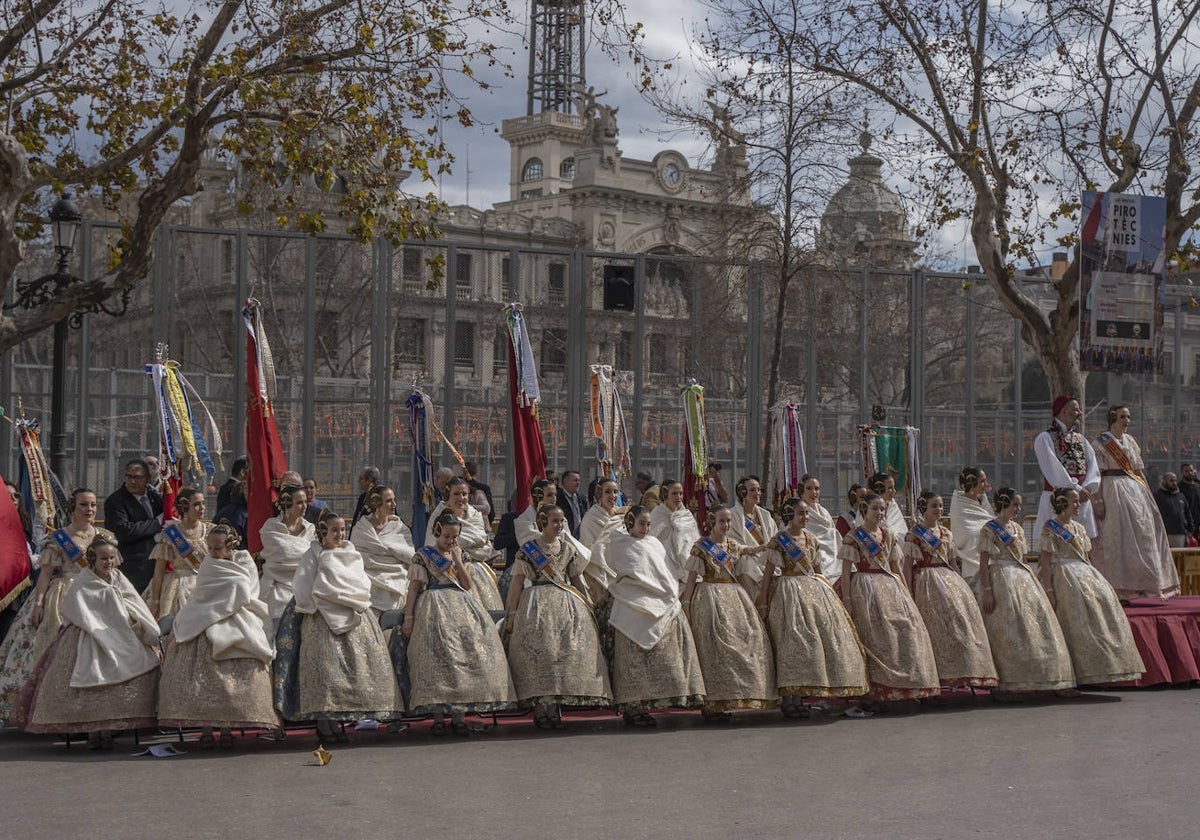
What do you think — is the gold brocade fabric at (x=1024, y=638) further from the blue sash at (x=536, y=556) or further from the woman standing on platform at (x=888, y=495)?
the blue sash at (x=536, y=556)

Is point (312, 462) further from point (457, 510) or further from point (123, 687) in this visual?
point (123, 687)

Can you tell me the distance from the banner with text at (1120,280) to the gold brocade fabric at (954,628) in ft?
16.0

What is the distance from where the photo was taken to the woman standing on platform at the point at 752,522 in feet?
36.9

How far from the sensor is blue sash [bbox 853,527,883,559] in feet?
34.8

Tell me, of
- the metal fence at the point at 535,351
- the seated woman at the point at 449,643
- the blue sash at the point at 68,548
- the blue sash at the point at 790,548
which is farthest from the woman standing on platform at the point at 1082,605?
the blue sash at the point at 68,548

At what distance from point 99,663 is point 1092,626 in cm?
680

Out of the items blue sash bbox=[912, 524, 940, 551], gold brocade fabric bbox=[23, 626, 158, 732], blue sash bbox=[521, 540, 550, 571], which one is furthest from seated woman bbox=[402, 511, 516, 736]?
blue sash bbox=[912, 524, 940, 551]

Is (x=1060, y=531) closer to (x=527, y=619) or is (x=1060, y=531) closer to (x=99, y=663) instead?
(x=527, y=619)

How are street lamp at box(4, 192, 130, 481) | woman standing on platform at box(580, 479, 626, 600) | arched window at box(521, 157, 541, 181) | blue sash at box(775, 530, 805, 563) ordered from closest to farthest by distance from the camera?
blue sash at box(775, 530, 805, 563), woman standing on platform at box(580, 479, 626, 600), street lamp at box(4, 192, 130, 481), arched window at box(521, 157, 541, 181)

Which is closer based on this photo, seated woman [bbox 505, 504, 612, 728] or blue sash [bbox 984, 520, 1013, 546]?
seated woman [bbox 505, 504, 612, 728]

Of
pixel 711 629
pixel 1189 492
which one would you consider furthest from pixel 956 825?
pixel 1189 492

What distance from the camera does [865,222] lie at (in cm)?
2077

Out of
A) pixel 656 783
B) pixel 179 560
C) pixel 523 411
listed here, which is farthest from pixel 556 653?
pixel 523 411

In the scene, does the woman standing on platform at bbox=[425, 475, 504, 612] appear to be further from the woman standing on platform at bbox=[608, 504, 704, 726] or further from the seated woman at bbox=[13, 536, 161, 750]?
the seated woman at bbox=[13, 536, 161, 750]
